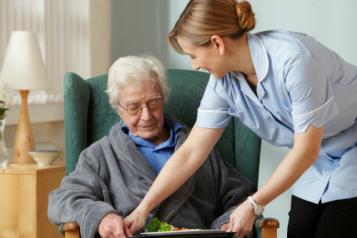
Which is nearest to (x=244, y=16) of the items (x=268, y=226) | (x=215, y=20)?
(x=215, y=20)

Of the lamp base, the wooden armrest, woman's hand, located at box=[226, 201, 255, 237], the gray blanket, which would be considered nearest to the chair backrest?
the gray blanket

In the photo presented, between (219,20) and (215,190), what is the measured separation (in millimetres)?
828

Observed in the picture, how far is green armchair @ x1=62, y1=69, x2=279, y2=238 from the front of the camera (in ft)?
9.29

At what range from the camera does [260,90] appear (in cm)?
219

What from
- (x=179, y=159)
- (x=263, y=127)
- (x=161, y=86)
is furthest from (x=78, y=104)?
(x=263, y=127)

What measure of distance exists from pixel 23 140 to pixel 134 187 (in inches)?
28.6

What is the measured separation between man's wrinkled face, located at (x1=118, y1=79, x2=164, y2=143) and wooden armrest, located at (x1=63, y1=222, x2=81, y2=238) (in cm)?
46

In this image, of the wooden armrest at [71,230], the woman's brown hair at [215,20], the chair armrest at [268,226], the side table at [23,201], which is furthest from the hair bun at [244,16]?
the side table at [23,201]

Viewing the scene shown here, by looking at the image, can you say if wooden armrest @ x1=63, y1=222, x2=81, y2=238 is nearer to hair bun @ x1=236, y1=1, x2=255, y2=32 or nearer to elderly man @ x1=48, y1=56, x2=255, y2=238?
elderly man @ x1=48, y1=56, x2=255, y2=238

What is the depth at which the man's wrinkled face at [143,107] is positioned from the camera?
266 centimetres

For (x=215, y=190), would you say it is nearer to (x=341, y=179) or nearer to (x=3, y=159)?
(x=341, y=179)

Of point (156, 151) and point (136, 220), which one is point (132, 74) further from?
point (136, 220)

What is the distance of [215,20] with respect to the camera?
207 cm

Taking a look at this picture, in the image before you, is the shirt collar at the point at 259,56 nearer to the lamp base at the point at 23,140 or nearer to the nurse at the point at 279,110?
the nurse at the point at 279,110
